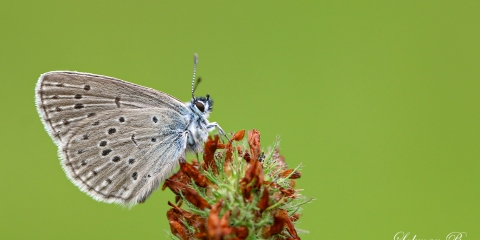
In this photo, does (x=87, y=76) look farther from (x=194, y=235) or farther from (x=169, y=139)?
(x=194, y=235)

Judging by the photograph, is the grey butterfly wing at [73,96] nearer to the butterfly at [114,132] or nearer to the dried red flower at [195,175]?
the butterfly at [114,132]

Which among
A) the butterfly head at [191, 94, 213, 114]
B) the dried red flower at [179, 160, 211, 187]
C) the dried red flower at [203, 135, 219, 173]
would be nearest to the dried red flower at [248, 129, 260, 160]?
the dried red flower at [203, 135, 219, 173]

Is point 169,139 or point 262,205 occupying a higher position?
point 169,139

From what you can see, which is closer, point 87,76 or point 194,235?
point 194,235

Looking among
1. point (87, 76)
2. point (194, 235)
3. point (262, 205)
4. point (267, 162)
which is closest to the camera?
point (262, 205)

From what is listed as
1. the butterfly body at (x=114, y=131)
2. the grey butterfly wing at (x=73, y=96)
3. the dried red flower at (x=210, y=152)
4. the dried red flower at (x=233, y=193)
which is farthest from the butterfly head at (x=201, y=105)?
the dried red flower at (x=210, y=152)

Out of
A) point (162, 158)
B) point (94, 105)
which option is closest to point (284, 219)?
point (162, 158)

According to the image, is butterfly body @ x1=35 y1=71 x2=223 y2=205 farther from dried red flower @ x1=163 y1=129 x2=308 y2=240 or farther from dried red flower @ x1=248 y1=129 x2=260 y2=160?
dried red flower @ x1=248 y1=129 x2=260 y2=160
